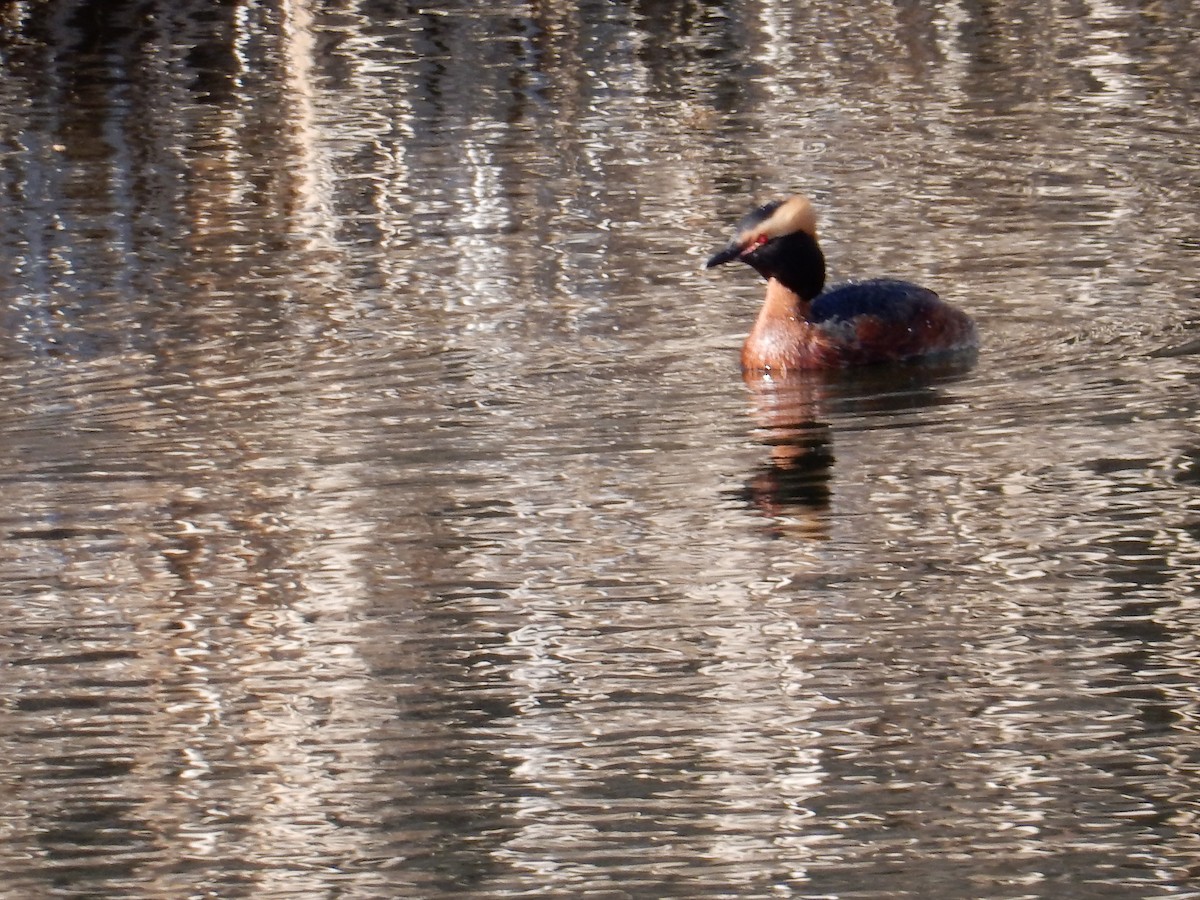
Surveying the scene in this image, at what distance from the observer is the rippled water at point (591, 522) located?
5.75 m

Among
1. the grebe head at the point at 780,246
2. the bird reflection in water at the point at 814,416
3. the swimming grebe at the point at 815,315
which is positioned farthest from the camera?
the grebe head at the point at 780,246

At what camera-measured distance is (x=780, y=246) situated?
10859mm

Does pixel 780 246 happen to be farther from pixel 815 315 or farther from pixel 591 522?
pixel 591 522

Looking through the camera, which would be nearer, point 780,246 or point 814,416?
Result: point 814,416

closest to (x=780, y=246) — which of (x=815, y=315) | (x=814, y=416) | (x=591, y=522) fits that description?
(x=815, y=315)

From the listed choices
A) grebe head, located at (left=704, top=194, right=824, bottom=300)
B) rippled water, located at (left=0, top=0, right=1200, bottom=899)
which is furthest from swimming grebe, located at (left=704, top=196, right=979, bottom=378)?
rippled water, located at (left=0, top=0, right=1200, bottom=899)

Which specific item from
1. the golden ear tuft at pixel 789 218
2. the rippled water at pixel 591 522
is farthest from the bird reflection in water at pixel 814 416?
the golden ear tuft at pixel 789 218

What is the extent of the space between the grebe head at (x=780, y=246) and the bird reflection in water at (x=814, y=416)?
0.50 meters

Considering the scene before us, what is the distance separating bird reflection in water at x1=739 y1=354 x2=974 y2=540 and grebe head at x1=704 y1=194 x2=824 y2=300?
1.65 ft

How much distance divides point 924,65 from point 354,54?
5009 mm

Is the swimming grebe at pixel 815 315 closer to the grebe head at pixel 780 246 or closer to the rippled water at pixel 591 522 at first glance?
the grebe head at pixel 780 246

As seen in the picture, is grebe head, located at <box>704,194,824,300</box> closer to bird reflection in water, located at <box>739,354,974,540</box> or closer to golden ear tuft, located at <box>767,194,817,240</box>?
golden ear tuft, located at <box>767,194,817,240</box>

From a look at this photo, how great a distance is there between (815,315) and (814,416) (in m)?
0.92

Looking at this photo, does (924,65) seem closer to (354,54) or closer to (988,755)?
(354,54)
